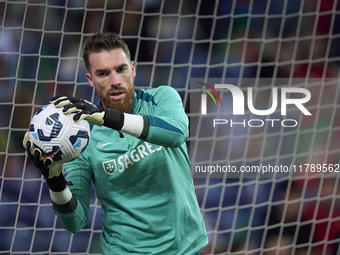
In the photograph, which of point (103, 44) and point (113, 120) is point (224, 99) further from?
point (113, 120)

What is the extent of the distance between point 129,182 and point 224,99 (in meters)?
1.93

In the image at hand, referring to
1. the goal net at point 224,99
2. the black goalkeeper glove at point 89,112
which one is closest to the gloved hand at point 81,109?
the black goalkeeper glove at point 89,112

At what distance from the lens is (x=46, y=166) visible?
58.8 inches

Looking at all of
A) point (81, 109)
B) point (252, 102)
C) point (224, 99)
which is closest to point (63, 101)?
point (81, 109)

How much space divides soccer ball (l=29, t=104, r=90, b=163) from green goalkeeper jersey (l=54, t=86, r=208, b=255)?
0.85 feet

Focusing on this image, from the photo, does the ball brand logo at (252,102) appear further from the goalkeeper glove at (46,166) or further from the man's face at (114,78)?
the goalkeeper glove at (46,166)

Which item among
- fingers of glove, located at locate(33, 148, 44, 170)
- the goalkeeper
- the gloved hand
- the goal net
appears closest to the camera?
the gloved hand

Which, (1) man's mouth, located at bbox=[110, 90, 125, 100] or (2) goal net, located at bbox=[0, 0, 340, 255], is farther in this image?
(2) goal net, located at bbox=[0, 0, 340, 255]

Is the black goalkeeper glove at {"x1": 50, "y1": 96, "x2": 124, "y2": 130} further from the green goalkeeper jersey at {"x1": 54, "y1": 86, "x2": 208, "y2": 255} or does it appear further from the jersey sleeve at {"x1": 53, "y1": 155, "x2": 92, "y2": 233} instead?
the jersey sleeve at {"x1": 53, "y1": 155, "x2": 92, "y2": 233}

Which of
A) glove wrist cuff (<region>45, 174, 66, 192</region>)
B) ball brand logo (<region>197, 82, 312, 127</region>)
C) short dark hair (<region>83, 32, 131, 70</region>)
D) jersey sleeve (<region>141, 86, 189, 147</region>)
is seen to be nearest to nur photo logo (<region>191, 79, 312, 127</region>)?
ball brand logo (<region>197, 82, 312, 127</region>)

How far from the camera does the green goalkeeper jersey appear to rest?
1.68 m

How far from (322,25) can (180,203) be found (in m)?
2.77

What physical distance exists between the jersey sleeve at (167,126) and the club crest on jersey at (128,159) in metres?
0.15

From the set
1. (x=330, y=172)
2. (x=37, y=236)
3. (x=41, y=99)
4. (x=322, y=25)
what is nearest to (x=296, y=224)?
(x=330, y=172)
